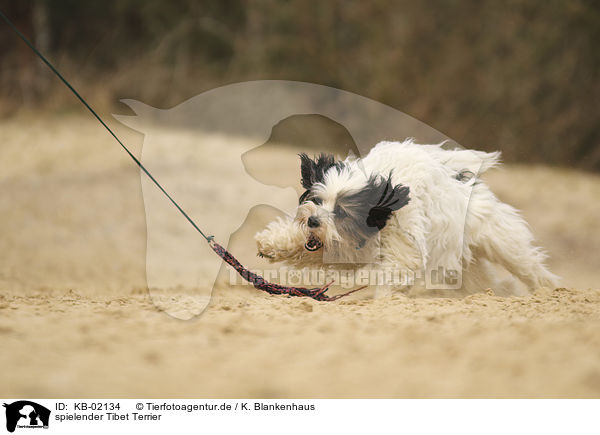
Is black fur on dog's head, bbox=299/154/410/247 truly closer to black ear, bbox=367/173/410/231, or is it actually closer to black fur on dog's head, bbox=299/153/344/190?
black ear, bbox=367/173/410/231

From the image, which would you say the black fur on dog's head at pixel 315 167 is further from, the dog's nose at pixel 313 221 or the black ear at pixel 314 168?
the dog's nose at pixel 313 221

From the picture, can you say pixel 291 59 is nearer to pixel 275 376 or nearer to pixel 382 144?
pixel 382 144

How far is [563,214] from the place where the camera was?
9.39 meters

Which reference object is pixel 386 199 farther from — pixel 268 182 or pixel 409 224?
pixel 268 182

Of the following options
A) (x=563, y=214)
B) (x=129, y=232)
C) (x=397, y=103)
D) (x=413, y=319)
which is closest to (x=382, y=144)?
(x=413, y=319)

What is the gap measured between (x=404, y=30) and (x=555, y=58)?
11.9 ft

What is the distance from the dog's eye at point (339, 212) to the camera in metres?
3.98

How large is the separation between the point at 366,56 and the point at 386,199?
12.0 m

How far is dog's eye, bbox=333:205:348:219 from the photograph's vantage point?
398 centimetres

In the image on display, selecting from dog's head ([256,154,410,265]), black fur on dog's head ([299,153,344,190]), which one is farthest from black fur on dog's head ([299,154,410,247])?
black fur on dog's head ([299,153,344,190])

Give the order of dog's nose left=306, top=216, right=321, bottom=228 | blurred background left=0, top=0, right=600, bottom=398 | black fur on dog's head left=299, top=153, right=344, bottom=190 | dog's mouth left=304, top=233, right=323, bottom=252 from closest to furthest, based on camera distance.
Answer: blurred background left=0, top=0, right=600, bottom=398
dog's nose left=306, top=216, right=321, bottom=228
dog's mouth left=304, top=233, right=323, bottom=252
black fur on dog's head left=299, top=153, right=344, bottom=190

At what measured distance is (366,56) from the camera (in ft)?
50.1
